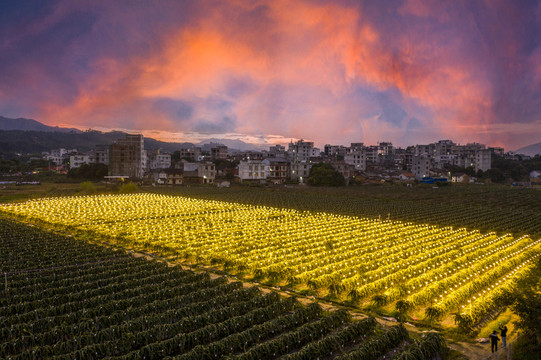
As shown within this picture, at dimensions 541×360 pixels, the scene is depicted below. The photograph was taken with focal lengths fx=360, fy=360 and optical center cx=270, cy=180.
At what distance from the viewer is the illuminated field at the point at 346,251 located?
13.8 metres

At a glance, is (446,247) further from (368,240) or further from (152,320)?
(152,320)

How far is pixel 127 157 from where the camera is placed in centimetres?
9250

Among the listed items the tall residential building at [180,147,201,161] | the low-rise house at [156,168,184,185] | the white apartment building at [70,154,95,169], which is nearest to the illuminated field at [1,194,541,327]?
the low-rise house at [156,168,184,185]

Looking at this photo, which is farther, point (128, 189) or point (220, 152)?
point (220, 152)

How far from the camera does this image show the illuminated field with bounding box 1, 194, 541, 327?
542 inches

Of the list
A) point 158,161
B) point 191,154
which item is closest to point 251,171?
point 158,161

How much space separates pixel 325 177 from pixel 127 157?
50.9 metres

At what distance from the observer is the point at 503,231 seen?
29.0 m

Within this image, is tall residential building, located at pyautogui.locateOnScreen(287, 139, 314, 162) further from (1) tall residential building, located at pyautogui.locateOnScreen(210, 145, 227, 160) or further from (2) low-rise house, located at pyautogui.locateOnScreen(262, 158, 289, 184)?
(2) low-rise house, located at pyautogui.locateOnScreen(262, 158, 289, 184)

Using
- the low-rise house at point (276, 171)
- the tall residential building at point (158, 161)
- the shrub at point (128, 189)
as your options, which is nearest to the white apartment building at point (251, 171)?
the low-rise house at point (276, 171)

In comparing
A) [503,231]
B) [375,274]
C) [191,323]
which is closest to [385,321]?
[375,274]

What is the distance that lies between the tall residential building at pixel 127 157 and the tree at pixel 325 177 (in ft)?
142

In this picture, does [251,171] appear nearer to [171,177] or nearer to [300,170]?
[300,170]

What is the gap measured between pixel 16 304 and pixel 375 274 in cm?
1361
